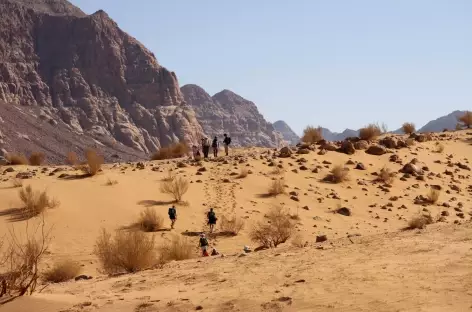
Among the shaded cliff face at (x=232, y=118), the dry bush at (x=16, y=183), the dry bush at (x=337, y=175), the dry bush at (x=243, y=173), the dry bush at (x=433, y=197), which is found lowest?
the dry bush at (x=433, y=197)

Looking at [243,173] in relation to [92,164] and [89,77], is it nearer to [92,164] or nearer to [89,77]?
[92,164]

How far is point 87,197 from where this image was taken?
16.2 meters

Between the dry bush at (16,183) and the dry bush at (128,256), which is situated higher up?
the dry bush at (16,183)

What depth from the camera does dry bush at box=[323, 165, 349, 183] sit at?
19.6 m

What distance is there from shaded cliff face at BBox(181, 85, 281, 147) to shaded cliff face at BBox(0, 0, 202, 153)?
88.6 feet

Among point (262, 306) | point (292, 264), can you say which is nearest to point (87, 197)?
point (292, 264)

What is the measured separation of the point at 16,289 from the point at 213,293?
2.28 metres

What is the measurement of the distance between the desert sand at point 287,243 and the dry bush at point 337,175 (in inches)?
13.6

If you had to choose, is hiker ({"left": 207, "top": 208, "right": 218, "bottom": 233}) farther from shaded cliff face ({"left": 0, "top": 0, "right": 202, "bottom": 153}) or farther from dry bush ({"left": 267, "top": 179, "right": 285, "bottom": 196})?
shaded cliff face ({"left": 0, "top": 0, "right": 202, "bottom": 153})

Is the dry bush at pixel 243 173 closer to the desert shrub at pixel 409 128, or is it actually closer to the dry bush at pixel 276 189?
the dry bush at pixel 276 189

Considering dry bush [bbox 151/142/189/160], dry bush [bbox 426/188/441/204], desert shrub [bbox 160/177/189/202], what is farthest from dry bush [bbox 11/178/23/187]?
dry bush [bbox 426/188/441/204]

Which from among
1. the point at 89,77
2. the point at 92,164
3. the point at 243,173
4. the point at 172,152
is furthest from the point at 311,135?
the point at 89,77

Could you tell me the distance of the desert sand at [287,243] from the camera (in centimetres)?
548

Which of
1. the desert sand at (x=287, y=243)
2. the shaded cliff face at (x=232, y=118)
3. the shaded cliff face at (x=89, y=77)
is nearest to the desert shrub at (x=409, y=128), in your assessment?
the desert sand at (x=287, y=243)
